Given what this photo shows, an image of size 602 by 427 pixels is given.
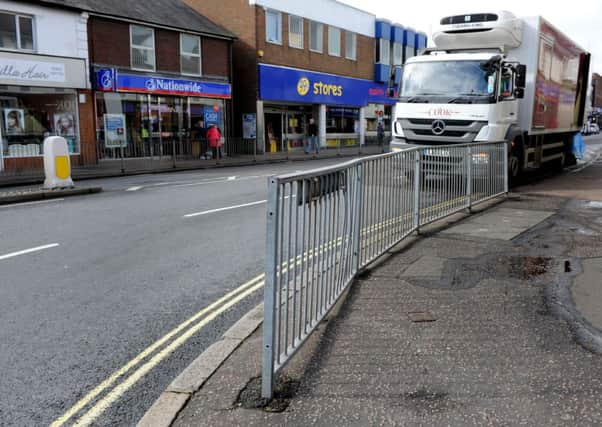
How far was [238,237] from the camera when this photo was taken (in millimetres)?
8227

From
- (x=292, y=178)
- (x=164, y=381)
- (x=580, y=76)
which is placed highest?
(x=580, y=76)

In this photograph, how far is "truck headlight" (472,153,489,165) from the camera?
32.5ft

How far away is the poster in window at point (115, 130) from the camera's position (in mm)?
22234

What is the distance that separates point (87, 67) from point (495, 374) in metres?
20.7

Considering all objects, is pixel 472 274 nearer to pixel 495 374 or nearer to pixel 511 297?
pixel 511 297

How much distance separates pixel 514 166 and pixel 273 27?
19.7 m

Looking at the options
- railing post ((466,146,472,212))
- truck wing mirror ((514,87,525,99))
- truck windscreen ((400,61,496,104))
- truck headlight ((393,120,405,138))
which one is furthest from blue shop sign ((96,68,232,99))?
railing post ((466,146,472,212))

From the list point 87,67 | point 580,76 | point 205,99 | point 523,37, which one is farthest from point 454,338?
point 205,99

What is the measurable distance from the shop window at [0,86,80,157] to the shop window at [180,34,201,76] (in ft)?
20.4

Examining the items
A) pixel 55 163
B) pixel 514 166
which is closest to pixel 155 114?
pixel 55 163

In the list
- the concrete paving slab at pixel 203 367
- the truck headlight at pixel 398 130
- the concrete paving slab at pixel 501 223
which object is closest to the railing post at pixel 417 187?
the concrete paving slab at pixel 501 223

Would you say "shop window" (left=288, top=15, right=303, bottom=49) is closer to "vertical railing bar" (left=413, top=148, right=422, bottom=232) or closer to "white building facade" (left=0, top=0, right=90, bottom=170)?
"white building facade" (left=0, top=0, right=90, bottom=170)

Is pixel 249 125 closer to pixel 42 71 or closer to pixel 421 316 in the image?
pixel 42 71

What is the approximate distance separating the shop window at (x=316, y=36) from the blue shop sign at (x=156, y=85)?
750cm
